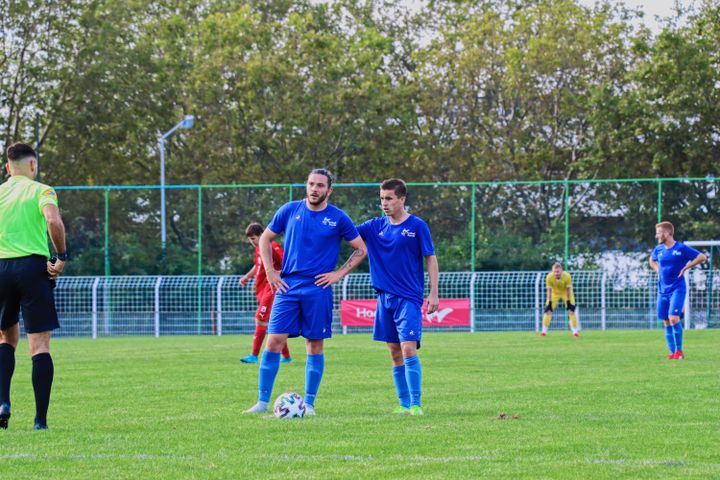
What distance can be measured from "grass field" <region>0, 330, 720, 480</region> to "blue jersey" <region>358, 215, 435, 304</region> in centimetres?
108

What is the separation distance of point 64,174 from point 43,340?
1456 inches

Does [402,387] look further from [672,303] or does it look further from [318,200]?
[672,303]

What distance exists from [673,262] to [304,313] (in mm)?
9969

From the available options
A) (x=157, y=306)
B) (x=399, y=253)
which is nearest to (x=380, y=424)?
(x=399, y=253)

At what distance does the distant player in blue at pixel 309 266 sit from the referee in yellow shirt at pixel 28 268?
187cm

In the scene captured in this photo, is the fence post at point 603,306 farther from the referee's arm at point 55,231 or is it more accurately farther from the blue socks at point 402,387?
the referee's arm at point 55,231

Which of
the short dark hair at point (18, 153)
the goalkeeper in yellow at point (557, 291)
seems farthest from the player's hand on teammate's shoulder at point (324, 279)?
the goalkeeper in yellow at point (557, 291)

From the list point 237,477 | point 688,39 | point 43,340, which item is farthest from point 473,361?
point 688,39

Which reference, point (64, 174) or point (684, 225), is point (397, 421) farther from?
point (64, 174)

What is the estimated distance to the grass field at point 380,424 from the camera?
7.14 metres

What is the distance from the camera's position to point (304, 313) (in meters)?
10.1

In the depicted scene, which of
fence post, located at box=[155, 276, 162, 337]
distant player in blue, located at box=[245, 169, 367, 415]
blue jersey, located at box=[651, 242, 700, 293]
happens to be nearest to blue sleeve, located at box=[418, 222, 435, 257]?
distant player in blue, located at box=[245, 169, 367, 415]

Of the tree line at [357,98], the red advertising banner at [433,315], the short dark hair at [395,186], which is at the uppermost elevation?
the tree line at [357,98]

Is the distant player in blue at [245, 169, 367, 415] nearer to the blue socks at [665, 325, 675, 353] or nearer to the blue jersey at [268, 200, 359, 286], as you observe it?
the blue jersey at [268, 200, 359, 286]
